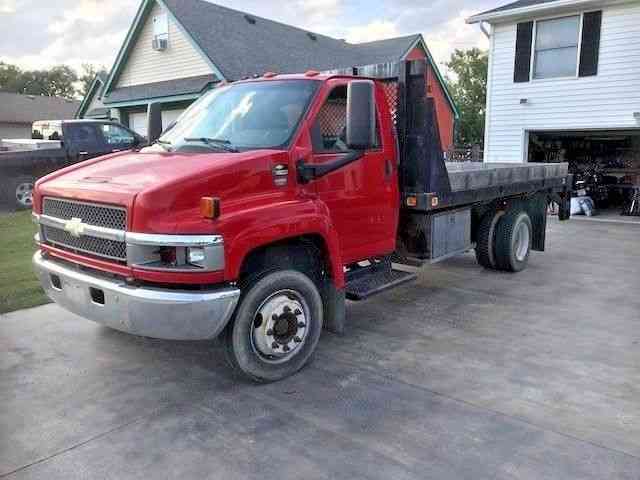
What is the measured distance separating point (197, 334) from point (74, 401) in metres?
1.11

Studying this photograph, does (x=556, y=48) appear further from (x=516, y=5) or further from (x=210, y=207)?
(x=210, y=207)

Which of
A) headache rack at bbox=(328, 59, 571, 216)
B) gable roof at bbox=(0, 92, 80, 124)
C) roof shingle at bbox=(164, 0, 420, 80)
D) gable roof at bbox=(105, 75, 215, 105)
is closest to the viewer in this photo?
headache rack at bbox=(328, 59, 571, 216)

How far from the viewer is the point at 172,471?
3.13m

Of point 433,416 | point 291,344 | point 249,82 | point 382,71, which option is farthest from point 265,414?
point 382,71

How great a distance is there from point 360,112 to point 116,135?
12235 mm

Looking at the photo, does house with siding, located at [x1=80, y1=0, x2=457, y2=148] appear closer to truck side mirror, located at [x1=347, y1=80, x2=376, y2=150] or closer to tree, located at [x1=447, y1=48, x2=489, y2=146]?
truck side mirror, located at [x1=347, y1=80, x2=376, y2=150]

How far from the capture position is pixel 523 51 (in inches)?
558

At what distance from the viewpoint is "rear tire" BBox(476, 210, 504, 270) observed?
302 inches

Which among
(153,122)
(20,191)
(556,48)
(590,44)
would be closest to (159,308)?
(153,122)

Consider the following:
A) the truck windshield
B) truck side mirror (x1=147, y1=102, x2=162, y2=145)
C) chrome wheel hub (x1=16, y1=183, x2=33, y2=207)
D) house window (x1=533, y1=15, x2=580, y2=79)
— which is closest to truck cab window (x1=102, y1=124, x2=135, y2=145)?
chrome wheel hub (x1=16, y1=183, x2=33, y2=207)

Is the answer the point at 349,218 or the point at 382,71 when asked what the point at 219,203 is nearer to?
the point at 349,218

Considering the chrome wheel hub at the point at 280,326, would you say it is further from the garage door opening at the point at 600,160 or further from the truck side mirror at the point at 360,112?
the garage door opening at the point at 600,160

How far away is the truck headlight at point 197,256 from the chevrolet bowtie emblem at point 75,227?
3.03 feet

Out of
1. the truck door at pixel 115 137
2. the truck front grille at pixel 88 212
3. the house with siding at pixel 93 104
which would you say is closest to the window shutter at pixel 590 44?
the truck door at pixel 115 137
